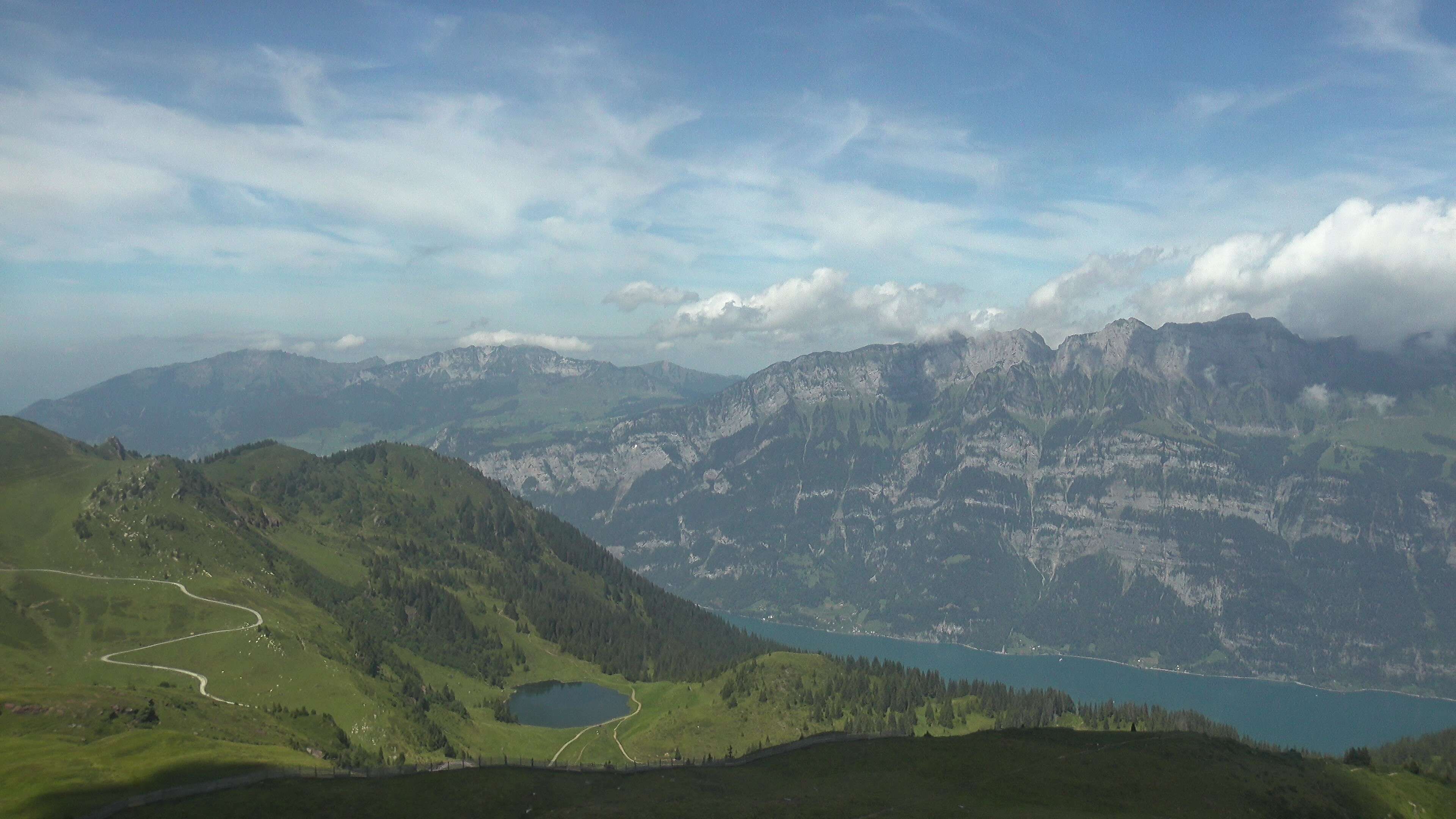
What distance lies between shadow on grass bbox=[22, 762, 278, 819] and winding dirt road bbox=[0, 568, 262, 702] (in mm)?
49533

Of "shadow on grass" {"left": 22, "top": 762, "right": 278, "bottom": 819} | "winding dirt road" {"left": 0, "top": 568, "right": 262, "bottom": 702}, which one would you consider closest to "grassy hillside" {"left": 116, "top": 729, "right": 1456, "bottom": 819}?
"shadow on grass" {"left": 22, "top": 762, "right": 278, "bottom": 819}

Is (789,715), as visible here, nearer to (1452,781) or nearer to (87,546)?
(1452,781)

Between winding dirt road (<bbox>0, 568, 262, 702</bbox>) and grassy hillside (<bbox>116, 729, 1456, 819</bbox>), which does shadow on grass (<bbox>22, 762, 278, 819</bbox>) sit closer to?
grassy hillside (<bbox>116, 729, 1456, 819</bbox>)

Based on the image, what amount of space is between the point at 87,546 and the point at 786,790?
598 feet

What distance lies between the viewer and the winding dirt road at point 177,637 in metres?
148

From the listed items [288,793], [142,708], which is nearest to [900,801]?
[288,793]

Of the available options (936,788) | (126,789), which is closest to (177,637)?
(126,789)

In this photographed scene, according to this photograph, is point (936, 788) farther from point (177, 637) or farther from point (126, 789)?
point (177, 637)

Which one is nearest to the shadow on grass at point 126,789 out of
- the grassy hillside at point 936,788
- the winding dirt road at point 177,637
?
the grassy hillside at point 936,788

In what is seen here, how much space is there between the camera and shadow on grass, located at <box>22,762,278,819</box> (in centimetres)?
7450

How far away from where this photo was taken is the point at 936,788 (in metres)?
94.1

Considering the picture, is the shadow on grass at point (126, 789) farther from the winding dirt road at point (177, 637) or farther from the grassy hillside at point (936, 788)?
the winding dirt road at point (177, 637)

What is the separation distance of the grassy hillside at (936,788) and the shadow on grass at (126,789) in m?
6.57

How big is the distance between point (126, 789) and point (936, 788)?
3163 inches
